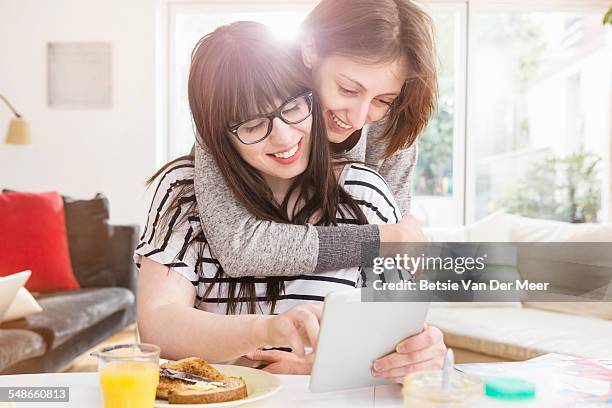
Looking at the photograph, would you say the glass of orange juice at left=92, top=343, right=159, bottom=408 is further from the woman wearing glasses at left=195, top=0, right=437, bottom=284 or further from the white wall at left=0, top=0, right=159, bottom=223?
the white wall at left=0, top=0, right=159, bottom=223

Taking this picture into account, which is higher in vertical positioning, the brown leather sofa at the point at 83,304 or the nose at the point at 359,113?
the nose at the point at 359,113

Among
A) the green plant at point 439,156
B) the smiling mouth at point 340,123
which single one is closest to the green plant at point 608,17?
the green plant at point 439,156

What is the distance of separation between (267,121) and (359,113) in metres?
0.18

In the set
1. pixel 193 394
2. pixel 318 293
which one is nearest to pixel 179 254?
pixel 318 293

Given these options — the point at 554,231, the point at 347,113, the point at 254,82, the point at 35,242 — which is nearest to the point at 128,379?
the point at 254,82

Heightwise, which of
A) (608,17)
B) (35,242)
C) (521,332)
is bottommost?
(521,332)

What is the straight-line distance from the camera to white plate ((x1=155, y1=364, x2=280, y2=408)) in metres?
0.87

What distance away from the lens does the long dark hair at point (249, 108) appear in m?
1.19

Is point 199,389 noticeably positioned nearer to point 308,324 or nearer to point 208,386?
point 208,386

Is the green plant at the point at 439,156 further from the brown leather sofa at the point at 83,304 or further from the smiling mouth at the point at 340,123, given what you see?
the smiling mouth at the point at 340,123

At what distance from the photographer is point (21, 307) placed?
2.71 metres

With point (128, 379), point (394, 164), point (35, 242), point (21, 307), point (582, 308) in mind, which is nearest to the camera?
point (128, 379)

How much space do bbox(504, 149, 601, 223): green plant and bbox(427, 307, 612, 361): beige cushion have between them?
178 cm

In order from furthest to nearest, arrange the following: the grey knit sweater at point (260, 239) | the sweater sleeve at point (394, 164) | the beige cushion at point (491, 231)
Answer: the beige cushion at point (491, 231) < the sweater sleeve at point (394, 164) < the grey knit sweater at point (260, 239)
